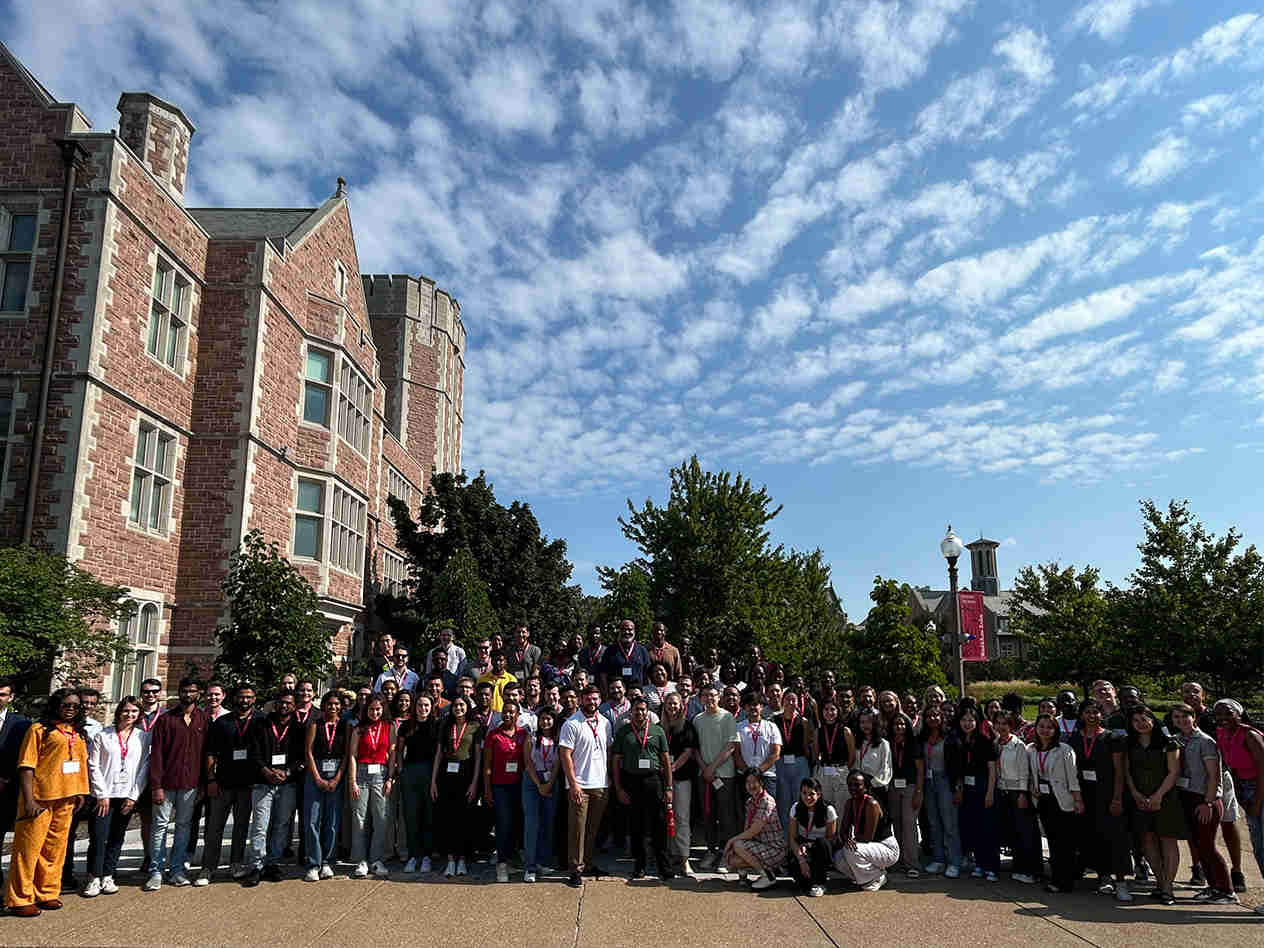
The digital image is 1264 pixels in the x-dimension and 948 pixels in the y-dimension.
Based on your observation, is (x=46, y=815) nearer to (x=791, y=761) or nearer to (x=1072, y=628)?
(x=791, y=761)

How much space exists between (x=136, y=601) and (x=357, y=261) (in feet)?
37.4

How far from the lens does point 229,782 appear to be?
7.70 meters

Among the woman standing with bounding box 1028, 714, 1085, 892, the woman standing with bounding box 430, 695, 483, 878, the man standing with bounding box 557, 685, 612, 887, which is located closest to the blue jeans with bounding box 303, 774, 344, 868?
the woman standing with bounding box 430, 695, 483, 878

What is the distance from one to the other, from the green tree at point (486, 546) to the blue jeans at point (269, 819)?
1358cm

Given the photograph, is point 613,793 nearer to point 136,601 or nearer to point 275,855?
point 275,855

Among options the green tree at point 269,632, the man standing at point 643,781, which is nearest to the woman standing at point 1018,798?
the man standing at point 643,781

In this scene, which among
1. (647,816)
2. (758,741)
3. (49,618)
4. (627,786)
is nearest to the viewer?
(647,816)

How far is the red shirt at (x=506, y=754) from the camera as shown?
8.02m

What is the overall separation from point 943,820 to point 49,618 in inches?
399

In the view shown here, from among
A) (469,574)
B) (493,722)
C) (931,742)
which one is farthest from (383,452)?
(931,742)

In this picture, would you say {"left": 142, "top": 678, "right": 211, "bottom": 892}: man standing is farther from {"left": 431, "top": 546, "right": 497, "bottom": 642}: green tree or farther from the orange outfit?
{"left": 431, "top": 546, "right": 497, "bottom": 642}: green tree

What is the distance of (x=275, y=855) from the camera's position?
7723 mm

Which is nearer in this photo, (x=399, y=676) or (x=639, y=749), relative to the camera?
(x=639, y=749)

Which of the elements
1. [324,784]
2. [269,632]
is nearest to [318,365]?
[269,632]
